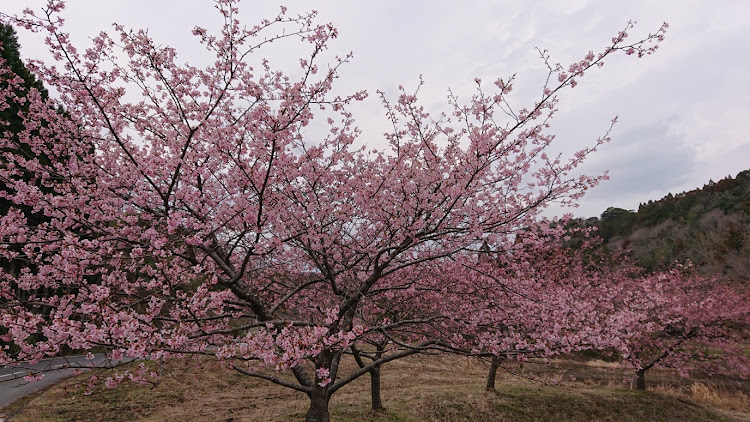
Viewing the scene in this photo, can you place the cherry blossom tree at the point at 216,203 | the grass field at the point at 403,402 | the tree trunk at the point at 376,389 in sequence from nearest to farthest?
1. the cherry blossom tree at the point at 216,203
2. the tree trunk at the point at 376,389
3. the grass field at the point at 403,402

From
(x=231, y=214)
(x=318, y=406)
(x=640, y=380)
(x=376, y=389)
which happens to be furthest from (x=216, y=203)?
(x=640, y=380)

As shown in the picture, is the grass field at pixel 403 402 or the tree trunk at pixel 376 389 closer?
the tree trunk at pixel 376 389

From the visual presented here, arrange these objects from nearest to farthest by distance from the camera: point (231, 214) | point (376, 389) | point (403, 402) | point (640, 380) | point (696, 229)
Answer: point (231, 214)
point (376, 389)
point (403, 402)
point (640, 380)
point (696, 229)

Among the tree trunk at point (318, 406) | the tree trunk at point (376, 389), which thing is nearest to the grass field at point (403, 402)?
the tree trunk at point (376, 389)

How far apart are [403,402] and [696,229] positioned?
62149 mm

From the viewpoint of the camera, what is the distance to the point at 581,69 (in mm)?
5652

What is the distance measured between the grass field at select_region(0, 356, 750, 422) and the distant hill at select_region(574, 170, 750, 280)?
24.4 meters

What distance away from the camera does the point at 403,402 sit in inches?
455

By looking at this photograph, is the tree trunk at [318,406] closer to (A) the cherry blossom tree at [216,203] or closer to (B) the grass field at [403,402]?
(A) the cherry blossom tree at [216,203]

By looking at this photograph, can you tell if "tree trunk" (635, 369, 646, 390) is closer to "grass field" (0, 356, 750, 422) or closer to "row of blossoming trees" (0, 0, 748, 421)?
"grass field" (0, 356, 750, 422)

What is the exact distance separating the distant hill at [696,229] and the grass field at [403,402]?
24417mm

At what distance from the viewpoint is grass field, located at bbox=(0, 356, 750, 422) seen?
34.8 feet

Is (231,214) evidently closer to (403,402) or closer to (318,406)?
(318,406)

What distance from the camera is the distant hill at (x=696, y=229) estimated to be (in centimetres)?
4191
